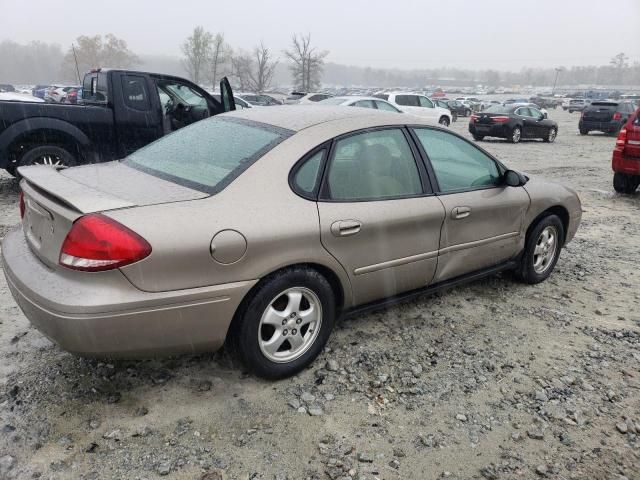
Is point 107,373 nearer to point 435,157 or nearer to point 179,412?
point 179,412

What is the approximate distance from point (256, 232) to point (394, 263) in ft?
3.43

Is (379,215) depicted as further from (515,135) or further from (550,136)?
(550,136)

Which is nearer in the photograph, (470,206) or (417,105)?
(470,206)

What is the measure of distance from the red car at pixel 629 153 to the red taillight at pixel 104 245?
782 cm

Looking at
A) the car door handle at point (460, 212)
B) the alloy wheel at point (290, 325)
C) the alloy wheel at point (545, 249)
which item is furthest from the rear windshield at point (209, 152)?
the alloy wheel at point (545, 249)

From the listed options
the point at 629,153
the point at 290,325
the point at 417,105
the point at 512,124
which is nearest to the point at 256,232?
the point at 290,325

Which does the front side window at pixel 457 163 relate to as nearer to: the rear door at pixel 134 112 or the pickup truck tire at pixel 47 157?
the rear door at pixel 134 112

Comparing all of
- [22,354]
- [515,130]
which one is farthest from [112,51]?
[22,354]

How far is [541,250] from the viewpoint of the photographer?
4383 millimetres

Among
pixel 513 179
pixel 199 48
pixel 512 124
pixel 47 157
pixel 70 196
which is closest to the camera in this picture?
pixel 70 196

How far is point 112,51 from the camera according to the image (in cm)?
10250

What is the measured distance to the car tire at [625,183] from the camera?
8.29m

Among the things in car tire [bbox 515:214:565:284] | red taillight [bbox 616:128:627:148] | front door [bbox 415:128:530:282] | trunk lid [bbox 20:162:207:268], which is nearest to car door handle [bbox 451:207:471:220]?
front door [bbox 415:128:530:282]

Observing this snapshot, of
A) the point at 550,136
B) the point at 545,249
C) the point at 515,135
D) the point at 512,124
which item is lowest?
the point at 550,136
